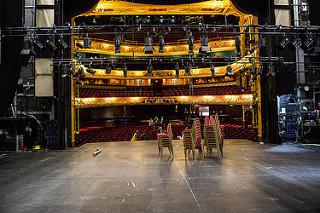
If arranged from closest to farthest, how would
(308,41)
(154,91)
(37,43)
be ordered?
1. (37,43)
2. (308,41)
3. (154,91)

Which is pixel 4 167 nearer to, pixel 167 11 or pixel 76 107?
pixel 76 107

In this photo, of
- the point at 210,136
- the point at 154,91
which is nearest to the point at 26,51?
the point at 210,136

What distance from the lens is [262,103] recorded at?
11.0 m

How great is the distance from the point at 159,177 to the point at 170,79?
1665 centimetres

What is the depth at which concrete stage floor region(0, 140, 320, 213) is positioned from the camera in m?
3.53

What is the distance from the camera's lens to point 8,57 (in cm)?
614

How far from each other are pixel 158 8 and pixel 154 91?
942 centimetres

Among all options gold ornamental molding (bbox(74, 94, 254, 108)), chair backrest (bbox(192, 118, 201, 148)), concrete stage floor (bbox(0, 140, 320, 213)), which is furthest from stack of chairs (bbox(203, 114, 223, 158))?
gold ornamental molding (bbox(74, 94, 254, 108))

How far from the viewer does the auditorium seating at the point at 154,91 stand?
18.7 meters

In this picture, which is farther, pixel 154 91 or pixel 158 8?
pixel 154 91

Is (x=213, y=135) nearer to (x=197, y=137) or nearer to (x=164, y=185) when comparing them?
(x=197, y=137)

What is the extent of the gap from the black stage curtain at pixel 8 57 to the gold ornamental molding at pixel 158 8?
18.1 feet

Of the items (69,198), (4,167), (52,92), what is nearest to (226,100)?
(52,92)

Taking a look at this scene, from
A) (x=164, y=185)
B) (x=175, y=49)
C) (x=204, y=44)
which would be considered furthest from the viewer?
(x=175, y=49)
